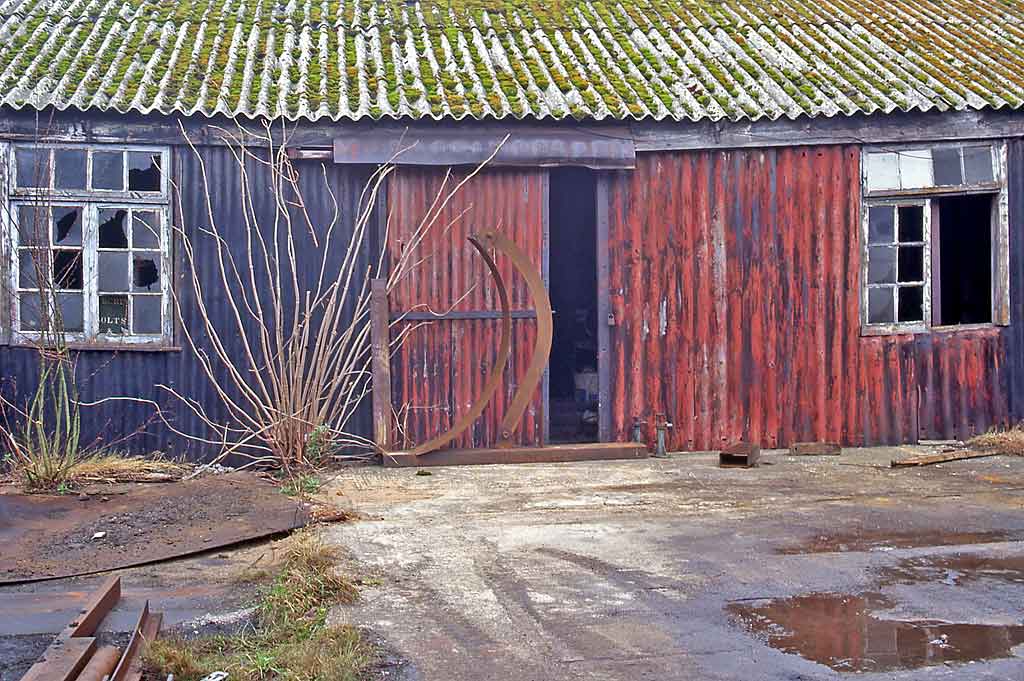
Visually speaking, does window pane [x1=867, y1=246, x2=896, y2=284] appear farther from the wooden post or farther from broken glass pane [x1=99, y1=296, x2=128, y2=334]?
broken glass pane [x1=99, y1=296, x2=128, y2=334]

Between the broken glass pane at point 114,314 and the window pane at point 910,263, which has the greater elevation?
the window pane at point 910,263

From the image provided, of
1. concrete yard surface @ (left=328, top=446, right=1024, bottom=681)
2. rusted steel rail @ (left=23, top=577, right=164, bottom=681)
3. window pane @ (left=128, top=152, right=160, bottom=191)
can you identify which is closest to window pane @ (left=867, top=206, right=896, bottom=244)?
concrete yard surface @ (left=328, top=446, right=1024, bottom=681)

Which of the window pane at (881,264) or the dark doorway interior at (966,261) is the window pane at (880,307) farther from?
the dark doorway interior at (966,261)

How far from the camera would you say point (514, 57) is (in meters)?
11.1

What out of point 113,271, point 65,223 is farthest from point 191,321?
point 65,223

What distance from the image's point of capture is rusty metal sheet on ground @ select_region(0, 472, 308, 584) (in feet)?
21.5

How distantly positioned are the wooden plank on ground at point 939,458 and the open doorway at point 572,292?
3.56 m

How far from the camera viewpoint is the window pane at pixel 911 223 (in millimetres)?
10586

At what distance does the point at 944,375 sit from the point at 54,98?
7.80 meters

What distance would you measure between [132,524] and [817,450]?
5615mm

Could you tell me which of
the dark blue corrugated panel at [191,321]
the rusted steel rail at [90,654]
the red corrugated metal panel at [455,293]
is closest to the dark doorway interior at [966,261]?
the red corrugated metal panel at [455,293]

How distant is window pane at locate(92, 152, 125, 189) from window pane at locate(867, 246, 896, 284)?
6389 millimetres

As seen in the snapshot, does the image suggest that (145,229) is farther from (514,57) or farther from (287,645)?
(287,645)

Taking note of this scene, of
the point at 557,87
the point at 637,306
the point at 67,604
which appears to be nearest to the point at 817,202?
the point at 637,306
